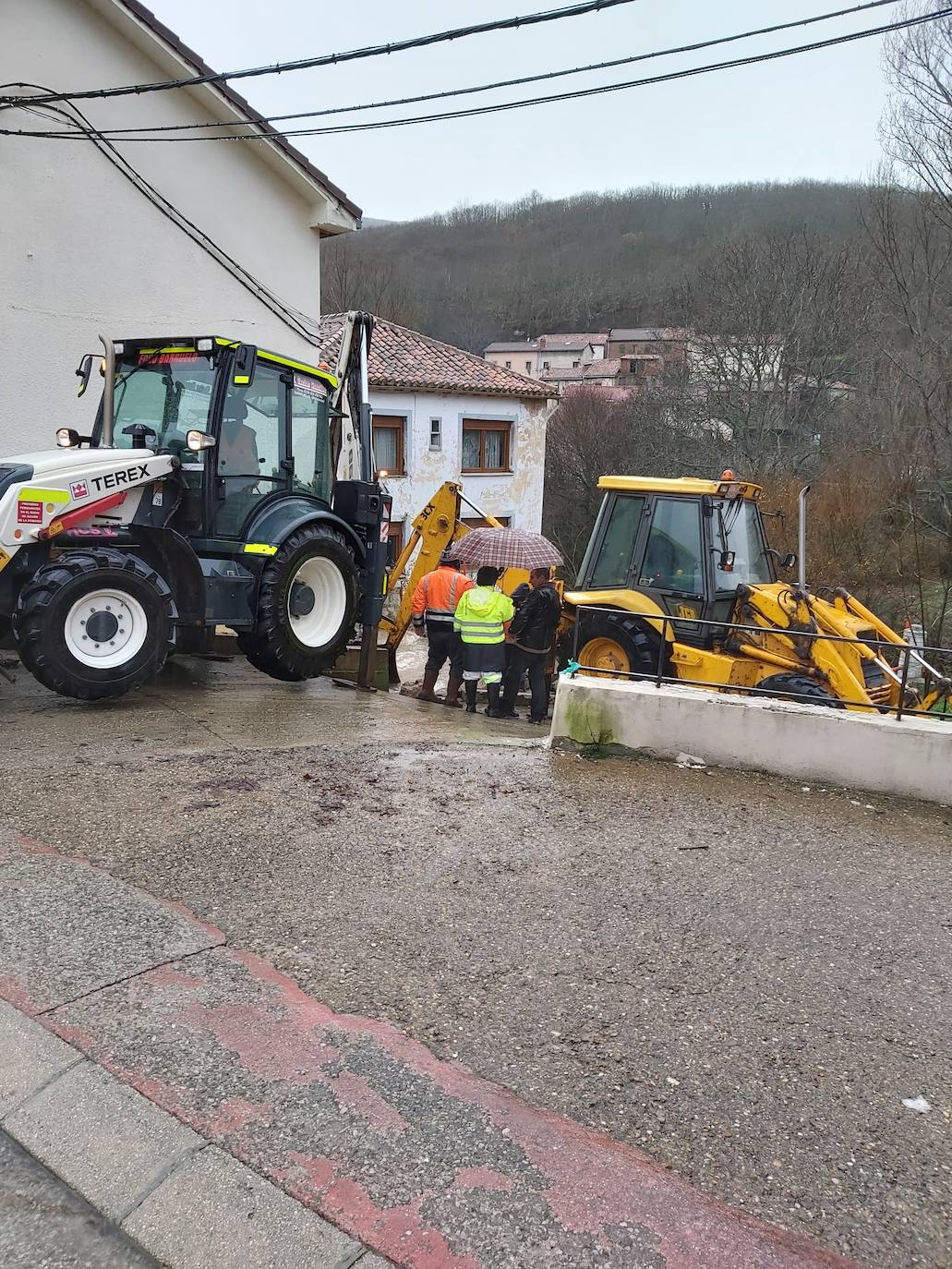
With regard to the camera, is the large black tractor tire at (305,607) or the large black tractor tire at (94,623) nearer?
the large black tractor tire at (94,623)

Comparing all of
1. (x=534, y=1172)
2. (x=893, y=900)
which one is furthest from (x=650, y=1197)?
(x=893, y=900)

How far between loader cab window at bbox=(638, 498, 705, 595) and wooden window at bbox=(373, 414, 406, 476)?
18.6 metres

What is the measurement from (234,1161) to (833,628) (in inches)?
278

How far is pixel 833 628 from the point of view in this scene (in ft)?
28.1

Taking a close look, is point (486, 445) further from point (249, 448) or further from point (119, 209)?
point (249, 448)

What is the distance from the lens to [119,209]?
11977 millimetres

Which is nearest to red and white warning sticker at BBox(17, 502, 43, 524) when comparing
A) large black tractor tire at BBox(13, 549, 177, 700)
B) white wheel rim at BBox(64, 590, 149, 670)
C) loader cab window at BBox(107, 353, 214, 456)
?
large black tractor tire at BBox(13, 549, 177, 700)

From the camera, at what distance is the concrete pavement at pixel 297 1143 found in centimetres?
253

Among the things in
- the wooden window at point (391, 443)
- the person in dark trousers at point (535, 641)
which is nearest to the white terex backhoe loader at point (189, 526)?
the person in dark trousers at point (535, 641)

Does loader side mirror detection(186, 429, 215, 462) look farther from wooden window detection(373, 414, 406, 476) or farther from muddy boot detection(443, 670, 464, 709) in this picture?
wooden window detection(373, 414, 406, 476)

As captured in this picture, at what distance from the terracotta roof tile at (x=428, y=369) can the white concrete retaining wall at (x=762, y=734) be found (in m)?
20.2

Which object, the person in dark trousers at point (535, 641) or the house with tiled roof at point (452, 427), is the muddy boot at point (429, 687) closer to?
the person in dark trousers at point (535, 641)

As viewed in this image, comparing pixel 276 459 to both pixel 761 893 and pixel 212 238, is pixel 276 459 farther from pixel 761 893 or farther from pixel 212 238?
pixel 212 238

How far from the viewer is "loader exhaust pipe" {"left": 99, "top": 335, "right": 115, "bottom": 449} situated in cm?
773
